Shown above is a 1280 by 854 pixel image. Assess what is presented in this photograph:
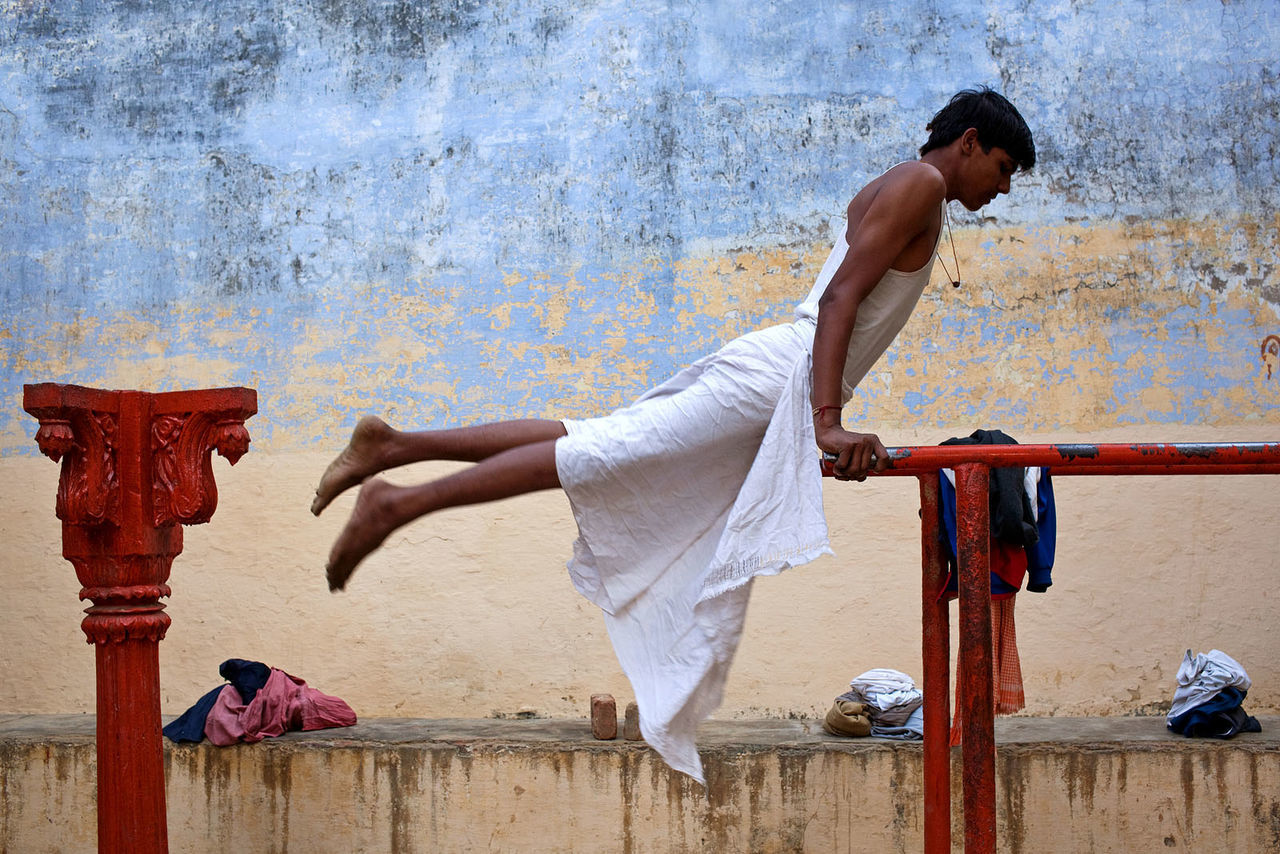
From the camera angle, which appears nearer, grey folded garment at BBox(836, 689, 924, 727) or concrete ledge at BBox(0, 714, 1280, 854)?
concrete ledge at BBox(0, 714, 1280, 854)

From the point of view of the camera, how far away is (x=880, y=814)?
4758 mm

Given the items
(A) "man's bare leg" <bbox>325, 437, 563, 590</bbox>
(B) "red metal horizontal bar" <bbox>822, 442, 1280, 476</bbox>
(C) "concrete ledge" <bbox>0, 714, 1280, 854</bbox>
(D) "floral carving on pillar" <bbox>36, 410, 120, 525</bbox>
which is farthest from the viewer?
(C) "concrete ledge" <bbox>0, 714, 1280, 854</bbox>

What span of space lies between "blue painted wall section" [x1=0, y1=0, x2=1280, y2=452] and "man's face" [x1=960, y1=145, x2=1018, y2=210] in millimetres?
2859

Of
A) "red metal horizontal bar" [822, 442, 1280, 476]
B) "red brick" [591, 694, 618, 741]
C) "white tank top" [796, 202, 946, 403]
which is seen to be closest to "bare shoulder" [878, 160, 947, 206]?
"white tank top" [796, 202, 946, 403]

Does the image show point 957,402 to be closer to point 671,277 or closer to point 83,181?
point 671,277

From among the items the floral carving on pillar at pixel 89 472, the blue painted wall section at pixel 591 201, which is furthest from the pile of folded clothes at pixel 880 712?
the floral carving on pillar at pixel 89 472

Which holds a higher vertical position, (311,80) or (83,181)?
(311,80)

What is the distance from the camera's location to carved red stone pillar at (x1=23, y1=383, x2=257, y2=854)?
380cm

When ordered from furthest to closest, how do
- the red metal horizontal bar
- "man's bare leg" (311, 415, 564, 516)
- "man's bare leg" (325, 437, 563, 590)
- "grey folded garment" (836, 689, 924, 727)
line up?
1. "grey folded garment" (836, 689, 924, 727)
2. "man's bare leg" (311, 415, 564, 516)
3. "man's bare leg" (325, 437, 563, 590)
4. the red metal horizontal bar

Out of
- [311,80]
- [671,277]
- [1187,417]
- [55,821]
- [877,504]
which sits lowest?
[55,821]

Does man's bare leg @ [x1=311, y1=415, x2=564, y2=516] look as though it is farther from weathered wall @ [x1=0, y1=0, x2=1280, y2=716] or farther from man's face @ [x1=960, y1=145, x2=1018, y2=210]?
weathered wall @ [x1=0, y1=0, x2=1280, y2=716]

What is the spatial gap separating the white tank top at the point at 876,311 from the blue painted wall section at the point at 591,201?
291 centimetres

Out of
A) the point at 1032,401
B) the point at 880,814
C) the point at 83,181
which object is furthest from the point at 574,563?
the point at 83,181

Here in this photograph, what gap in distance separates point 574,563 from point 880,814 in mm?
2438
